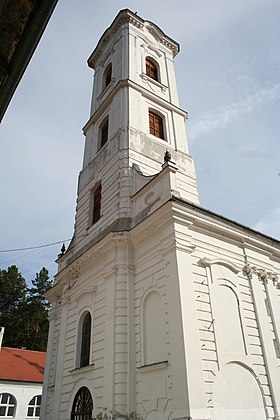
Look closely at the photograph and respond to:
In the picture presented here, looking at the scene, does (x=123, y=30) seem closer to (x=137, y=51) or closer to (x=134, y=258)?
(x=137, y=51)

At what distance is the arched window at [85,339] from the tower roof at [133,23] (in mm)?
18399

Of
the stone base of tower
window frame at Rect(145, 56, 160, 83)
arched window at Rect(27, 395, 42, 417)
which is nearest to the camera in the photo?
the stone base of tower

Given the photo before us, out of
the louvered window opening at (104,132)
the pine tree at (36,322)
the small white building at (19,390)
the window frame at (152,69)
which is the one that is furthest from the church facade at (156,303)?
the pine tree at (36,322)

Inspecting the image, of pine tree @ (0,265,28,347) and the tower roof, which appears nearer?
the tower roof

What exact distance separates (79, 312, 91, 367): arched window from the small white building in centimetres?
1336

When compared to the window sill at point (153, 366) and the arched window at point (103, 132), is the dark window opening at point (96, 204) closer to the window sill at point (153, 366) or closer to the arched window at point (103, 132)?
the arched window at point (103, 132)

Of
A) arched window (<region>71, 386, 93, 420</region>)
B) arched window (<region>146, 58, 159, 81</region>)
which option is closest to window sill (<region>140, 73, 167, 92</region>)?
arched window (<region>146, 58, 159, 81</region>)

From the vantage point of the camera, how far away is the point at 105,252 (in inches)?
501

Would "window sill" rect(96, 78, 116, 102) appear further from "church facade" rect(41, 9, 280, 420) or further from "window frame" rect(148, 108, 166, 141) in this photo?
"window frame" rect(148, 108, 166, 141)

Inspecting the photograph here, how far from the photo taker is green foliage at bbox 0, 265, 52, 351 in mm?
40344

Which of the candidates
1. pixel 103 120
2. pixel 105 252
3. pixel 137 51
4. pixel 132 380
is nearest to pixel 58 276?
pixel 105 252

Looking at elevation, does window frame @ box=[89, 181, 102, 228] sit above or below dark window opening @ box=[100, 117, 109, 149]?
below

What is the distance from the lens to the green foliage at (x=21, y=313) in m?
40.3

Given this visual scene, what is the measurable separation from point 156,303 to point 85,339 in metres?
4.02
